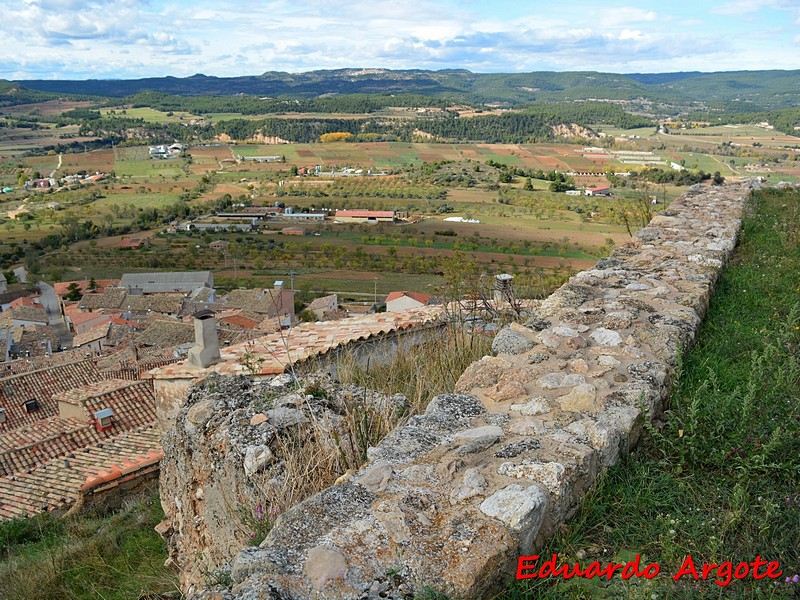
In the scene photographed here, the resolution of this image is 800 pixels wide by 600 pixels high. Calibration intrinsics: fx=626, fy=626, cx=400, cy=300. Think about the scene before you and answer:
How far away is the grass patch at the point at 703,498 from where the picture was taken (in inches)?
73.9

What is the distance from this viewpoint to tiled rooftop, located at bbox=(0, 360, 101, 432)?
1477 cm

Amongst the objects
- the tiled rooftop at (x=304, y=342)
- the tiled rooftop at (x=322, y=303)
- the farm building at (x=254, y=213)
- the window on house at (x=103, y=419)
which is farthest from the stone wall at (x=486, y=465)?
the farm building at (x=254, y=213)

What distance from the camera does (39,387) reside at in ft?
52.4

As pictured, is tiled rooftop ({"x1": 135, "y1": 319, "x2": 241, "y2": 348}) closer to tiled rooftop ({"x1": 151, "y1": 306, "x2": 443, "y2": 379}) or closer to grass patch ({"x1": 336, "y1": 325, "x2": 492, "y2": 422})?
tiled rooftop ({"x1": 151, "y1": 306, "x2": 443, "y2": 379})

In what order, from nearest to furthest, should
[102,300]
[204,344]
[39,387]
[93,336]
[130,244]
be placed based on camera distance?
1. [204,344]
2. [39,387]
3. [93,336]
4. [102,300]
5. [130,244]

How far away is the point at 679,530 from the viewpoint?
2.06 m

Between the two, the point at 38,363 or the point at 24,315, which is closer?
the point at 38,363

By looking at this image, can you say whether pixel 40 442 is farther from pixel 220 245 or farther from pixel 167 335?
pixel 220 245

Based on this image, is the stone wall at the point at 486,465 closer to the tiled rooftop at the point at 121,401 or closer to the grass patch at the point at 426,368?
the grass patch at the point at 426,368

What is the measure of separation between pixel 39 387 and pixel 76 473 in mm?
7539

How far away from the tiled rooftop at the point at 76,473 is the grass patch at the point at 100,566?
72.2 inches

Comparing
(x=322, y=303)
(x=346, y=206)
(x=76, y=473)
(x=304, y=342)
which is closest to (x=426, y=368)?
(x=304, y=342)

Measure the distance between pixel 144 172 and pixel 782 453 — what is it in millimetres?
84021

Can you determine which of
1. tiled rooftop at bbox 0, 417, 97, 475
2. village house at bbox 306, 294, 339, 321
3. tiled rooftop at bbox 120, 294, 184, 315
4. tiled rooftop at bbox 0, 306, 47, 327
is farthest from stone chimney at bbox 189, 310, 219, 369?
tiled rooftop at bbox 0, 306, 47, 327
